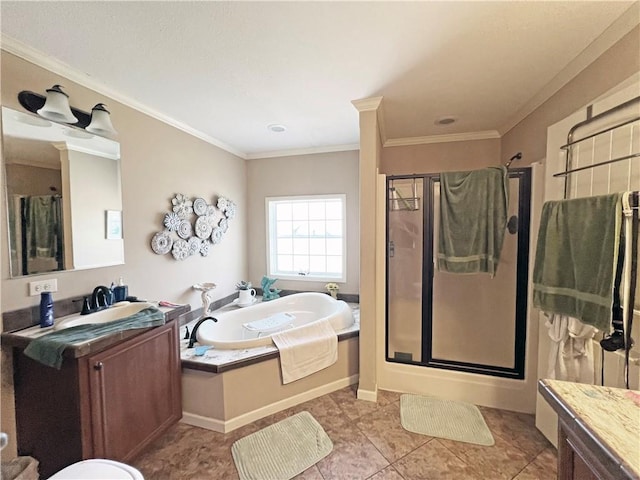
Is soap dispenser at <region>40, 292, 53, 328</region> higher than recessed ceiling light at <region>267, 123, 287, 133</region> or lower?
lower

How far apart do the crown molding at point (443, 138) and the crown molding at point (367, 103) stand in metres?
1.04

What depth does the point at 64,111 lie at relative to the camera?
5.53ft

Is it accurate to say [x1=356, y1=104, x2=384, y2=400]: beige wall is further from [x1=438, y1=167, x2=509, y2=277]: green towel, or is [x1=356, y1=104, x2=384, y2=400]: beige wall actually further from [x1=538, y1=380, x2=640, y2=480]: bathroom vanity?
[x1=538, y1=380, x2=640, y2=480]: bathroom vanity

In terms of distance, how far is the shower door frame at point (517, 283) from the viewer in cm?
211

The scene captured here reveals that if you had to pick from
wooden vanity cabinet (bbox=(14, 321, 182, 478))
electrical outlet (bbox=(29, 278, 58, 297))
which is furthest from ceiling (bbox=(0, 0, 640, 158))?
wooden vanity cabinet (bbox=(14, 321, 182, 478))

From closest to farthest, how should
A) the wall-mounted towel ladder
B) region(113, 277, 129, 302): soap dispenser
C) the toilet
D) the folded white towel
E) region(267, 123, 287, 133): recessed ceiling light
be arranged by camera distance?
the toilet, the wall-mounted towel ladder, region(113, 277, 129, 302): soap dispenser, the folded white towel, region(267, 123, 287, 133): recessed ceiling light

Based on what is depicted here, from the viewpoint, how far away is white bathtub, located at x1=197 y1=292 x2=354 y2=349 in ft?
7.66

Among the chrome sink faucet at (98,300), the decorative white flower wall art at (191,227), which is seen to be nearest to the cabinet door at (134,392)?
the chrome sink faucet at (98,300)

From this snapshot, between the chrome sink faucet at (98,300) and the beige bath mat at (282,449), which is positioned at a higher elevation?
the chrome sink faucet at (98,300)

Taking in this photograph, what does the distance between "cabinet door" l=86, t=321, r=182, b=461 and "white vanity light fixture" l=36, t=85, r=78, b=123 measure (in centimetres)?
153

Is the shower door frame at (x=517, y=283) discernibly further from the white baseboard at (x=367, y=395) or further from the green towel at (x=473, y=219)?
the white baseboard at (x=367, y=395)

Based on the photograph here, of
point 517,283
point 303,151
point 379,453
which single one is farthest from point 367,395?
point 303,151

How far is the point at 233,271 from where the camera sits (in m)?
3.54

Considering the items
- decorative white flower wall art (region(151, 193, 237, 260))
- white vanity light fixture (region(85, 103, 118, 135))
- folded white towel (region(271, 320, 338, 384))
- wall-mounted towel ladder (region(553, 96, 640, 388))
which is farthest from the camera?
decorative white flower wall art (region(151, 193, 237, 260))
